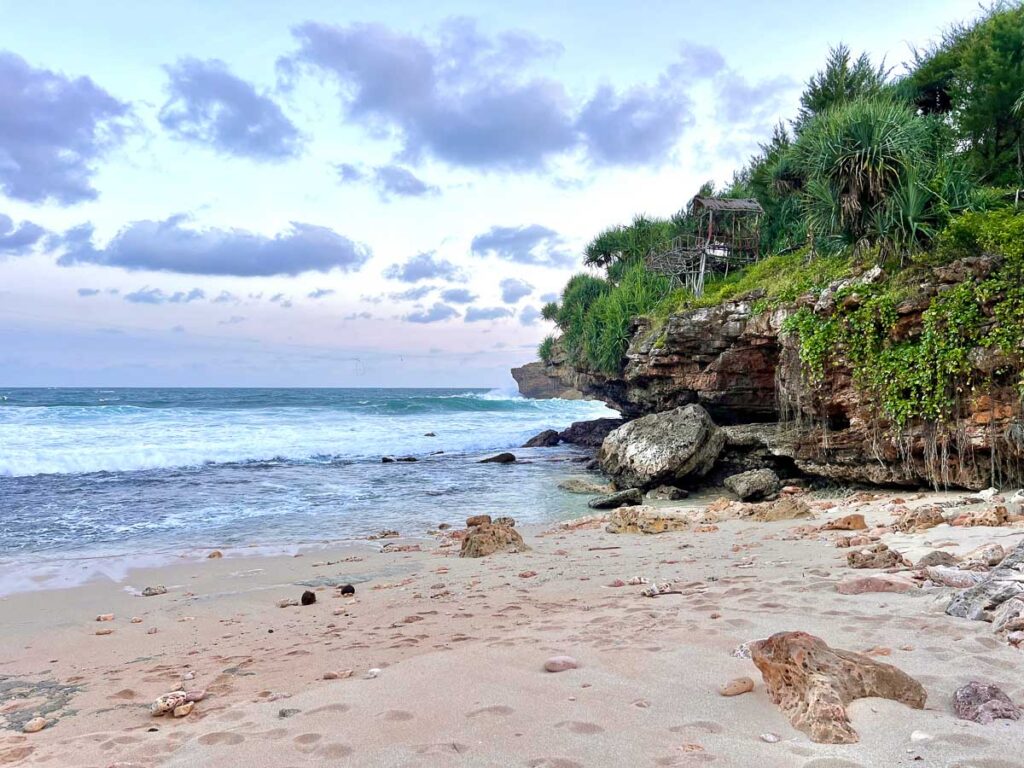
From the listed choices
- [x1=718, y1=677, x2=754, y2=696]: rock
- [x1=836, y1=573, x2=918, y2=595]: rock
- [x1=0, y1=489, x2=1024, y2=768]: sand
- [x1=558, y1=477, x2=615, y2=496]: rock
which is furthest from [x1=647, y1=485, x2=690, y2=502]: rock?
[x1=718, y1=677, x2=754, y2=696]: rock

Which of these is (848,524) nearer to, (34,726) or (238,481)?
(34,726)

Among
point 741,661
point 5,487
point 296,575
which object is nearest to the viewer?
point 741,661

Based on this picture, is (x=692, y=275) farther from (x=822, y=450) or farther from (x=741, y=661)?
(x=741, y=661)

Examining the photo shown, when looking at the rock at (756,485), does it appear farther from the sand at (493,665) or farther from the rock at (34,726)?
the rock at (34,726)

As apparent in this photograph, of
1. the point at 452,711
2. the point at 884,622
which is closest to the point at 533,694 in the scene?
the point at 452,711

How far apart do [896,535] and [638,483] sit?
730 cm

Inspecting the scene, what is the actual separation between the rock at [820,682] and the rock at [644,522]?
20.4ft

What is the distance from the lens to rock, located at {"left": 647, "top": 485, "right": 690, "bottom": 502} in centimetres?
1311

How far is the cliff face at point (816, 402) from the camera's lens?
937cm

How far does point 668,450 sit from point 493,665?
10907mm

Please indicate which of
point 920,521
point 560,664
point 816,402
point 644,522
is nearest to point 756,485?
point 816,402

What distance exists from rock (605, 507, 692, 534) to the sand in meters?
1.64

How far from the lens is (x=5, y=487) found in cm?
1536

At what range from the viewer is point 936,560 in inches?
203
